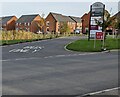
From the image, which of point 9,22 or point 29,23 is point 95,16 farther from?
point 9,22

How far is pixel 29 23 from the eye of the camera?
104 m

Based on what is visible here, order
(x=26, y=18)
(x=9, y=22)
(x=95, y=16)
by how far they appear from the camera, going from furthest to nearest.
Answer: (x=9, y=22), (x=26, y=18), (x=95, y=16)

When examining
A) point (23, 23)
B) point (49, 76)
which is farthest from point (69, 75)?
point (23, 23)

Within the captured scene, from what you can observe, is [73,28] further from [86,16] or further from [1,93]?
[1,93]

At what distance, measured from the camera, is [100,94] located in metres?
7.68

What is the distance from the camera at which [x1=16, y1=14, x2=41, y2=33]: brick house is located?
103m

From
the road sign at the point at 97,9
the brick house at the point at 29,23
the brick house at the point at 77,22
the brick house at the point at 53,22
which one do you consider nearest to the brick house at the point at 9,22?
the brick house at the point at 29,23

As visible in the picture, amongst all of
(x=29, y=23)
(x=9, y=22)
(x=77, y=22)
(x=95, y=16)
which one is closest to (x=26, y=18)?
(x=29, y=23)

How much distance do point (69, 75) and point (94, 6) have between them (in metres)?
31.8

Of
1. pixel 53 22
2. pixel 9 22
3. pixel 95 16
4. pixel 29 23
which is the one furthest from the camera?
pixel 9 22

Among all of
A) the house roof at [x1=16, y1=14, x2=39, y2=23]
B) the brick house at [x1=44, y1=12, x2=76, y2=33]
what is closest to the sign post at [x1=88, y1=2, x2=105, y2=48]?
the brick house at [x1=44, y1=12, x2=76, y2=33]

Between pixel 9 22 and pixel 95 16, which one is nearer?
pixel 95 16

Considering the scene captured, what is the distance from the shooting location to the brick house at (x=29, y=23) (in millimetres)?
102750

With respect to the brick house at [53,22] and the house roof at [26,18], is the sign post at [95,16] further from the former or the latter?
the house roof at [26,18]
